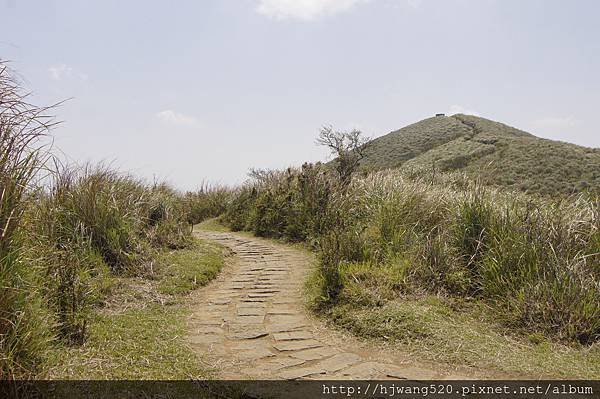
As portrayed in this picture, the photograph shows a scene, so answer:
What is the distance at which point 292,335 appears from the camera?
4.14 meters

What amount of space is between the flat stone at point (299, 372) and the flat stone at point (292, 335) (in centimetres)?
72

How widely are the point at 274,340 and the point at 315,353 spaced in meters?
0.47

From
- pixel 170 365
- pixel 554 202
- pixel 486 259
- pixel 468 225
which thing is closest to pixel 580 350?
pixel 486 259

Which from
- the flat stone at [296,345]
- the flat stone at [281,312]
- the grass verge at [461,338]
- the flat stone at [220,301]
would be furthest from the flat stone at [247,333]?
the flat stone at [220,301]

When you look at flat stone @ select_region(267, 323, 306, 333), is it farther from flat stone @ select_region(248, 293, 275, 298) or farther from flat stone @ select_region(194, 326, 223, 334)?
flat stone @ select_region(248, 293, 275, 298)

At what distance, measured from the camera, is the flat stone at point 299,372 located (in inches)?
126

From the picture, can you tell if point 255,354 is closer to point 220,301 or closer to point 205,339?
point 205,339

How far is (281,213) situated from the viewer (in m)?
10.3

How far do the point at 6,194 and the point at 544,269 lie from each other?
15.3ft

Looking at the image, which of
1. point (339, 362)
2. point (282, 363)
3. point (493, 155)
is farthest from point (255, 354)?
point (493, 155)

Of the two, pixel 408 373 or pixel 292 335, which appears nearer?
pixel 408 373

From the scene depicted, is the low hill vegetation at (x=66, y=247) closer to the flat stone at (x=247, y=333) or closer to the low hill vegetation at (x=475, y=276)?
the flat stone at (x=247, y=333)

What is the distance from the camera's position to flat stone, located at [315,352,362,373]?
3.39 metres

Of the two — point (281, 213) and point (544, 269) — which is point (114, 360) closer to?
point (544, 269)
